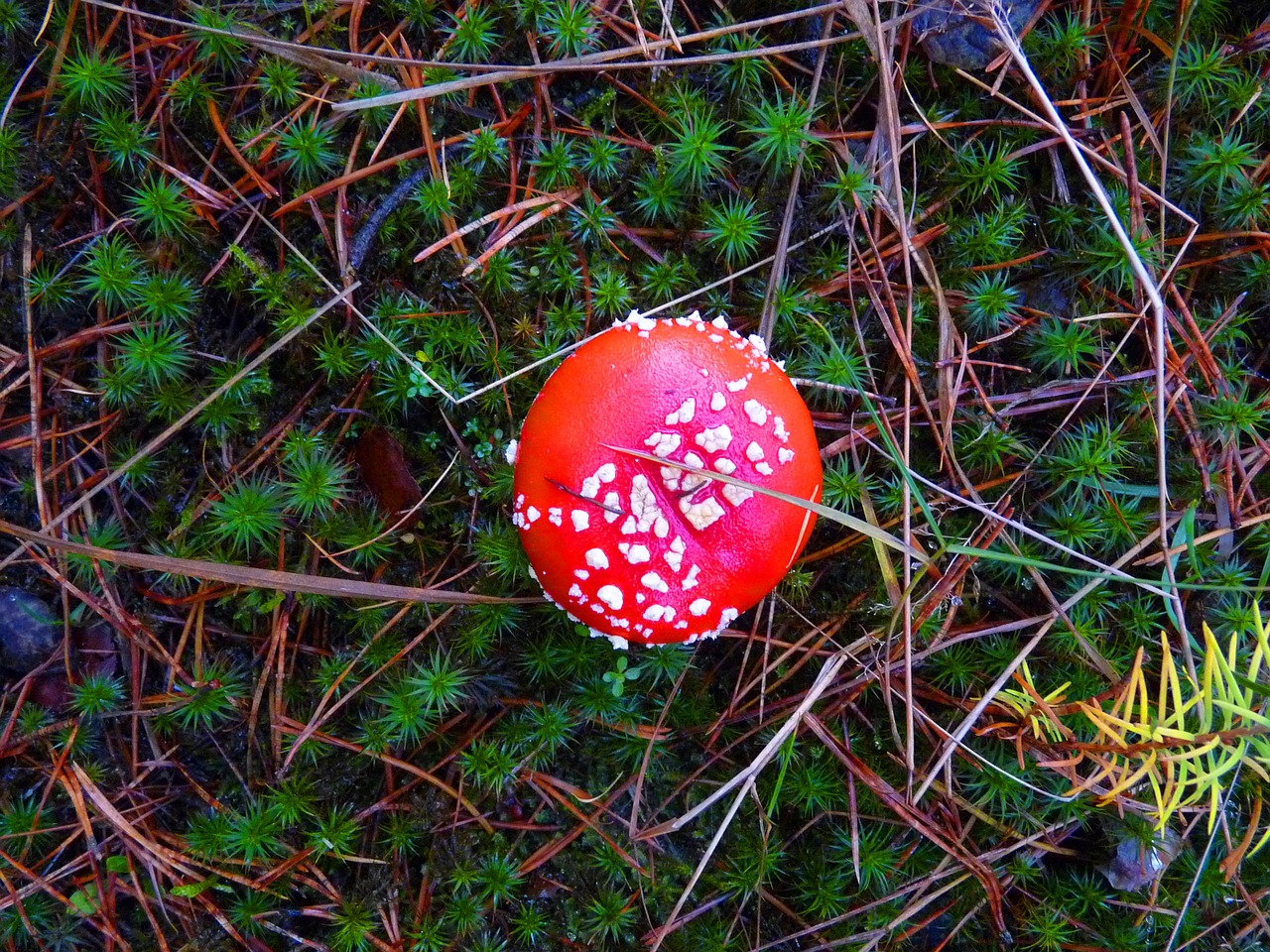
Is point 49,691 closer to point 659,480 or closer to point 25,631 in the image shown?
point 25,631

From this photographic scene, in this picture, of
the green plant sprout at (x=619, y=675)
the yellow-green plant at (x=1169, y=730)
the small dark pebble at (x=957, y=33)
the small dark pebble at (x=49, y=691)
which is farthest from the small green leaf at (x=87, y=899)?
the small dark pebble at (x=957, y=33)

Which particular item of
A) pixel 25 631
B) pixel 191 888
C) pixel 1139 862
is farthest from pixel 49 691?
pixel 1139 862

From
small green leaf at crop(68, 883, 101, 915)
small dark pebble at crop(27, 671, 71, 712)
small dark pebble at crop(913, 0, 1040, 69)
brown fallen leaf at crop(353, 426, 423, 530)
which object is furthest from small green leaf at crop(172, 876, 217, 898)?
small dark pebble at crop(913, 0, 1040, 69)

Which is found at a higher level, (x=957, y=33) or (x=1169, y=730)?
(x=957, y=33)

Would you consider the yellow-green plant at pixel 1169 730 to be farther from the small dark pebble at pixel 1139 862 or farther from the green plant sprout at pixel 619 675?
the green plant sprout at pixel 619 675

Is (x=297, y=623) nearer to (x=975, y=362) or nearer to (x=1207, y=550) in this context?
(x=975, y=362)

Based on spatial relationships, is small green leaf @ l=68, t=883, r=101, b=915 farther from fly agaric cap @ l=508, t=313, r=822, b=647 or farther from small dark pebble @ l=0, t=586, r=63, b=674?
fly agaric cap @ l=508, t=313, r=822, b=647

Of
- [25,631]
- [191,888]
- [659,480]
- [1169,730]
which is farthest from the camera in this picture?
[25,631]
